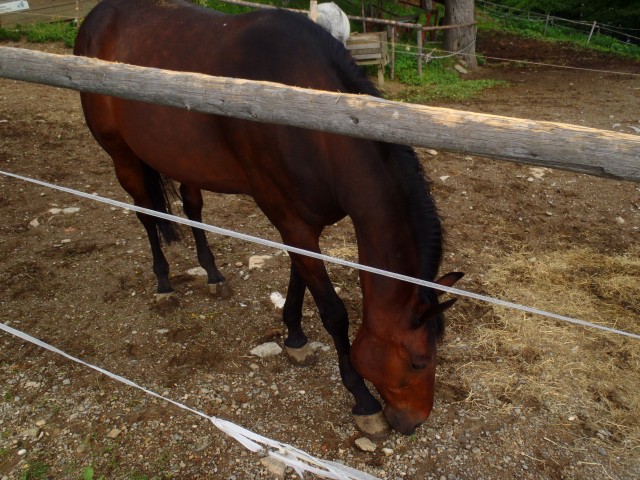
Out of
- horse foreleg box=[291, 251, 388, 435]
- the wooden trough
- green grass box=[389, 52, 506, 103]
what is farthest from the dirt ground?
the wooden trough

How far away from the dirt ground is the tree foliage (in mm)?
18353

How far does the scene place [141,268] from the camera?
13.4ft

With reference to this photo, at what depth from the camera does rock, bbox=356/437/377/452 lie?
2.61 m

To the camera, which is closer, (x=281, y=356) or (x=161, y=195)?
(x=281, y=356)

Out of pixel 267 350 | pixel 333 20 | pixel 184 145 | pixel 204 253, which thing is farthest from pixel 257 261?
pixel 333 20

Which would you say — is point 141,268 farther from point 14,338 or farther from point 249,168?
point 249,168

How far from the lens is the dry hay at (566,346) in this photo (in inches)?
111

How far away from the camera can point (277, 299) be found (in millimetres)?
3727

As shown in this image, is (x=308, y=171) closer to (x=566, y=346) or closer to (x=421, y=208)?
(x=421, y=208)

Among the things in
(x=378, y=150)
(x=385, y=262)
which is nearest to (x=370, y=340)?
(x=385, y=262)

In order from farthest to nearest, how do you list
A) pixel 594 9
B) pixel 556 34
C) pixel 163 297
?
pixel 594 9 → pixel 556 34 → pixel 163 297

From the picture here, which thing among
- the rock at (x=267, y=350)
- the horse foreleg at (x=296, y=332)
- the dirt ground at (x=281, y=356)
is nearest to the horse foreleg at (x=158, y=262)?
the dirt ground at (x=281, y=356)

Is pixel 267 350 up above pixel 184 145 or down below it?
below

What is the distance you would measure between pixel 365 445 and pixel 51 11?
1175cm
